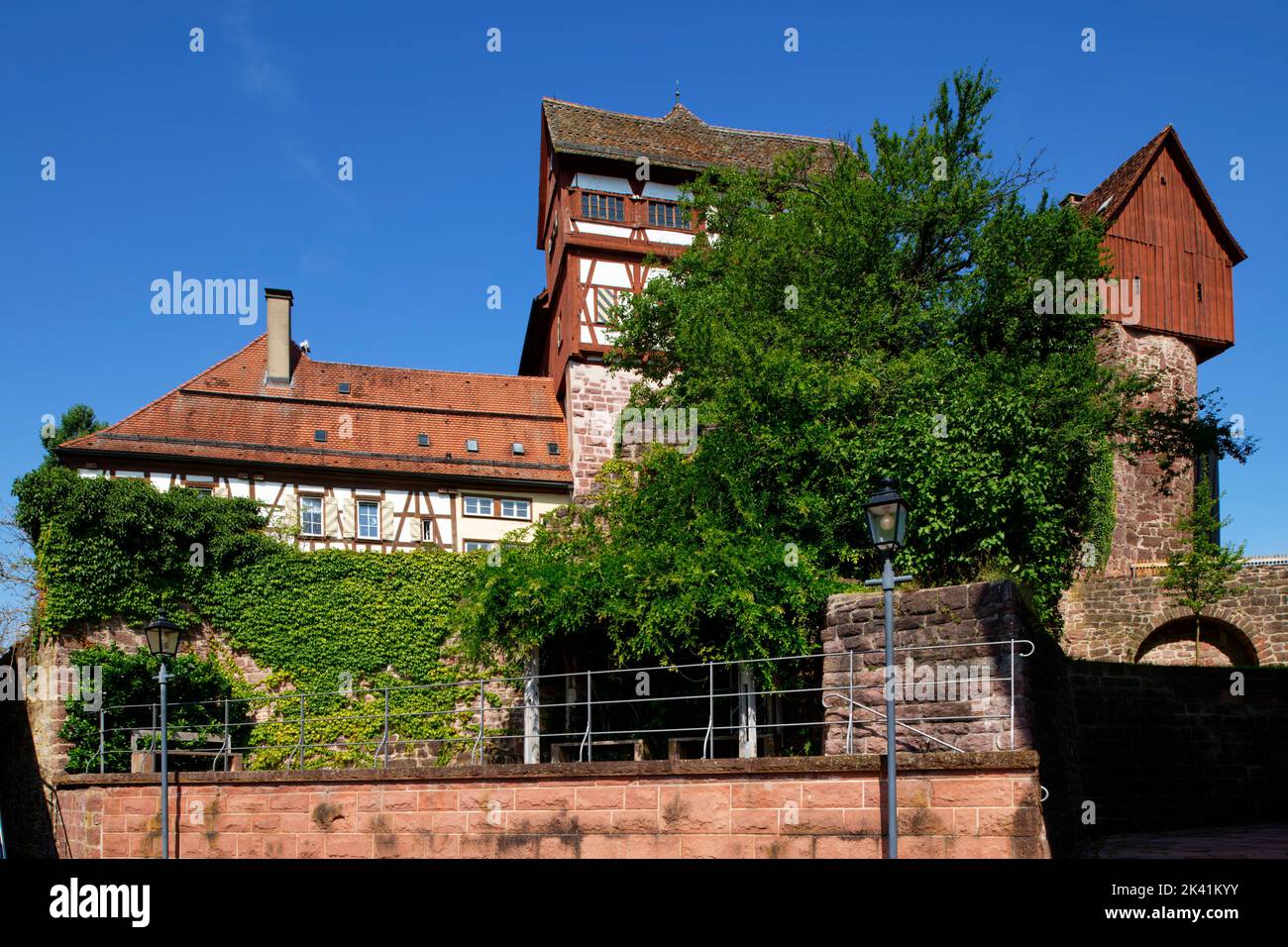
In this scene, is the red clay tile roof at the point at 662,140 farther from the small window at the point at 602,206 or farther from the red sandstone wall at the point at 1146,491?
the red sandstone wall at the point at 1146,491

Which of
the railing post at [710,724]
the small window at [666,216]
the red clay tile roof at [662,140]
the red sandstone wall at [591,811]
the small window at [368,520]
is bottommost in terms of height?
the red sandstone wall at [591,811]

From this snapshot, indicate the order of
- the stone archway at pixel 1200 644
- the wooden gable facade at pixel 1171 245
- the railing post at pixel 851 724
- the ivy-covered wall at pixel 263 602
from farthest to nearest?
the wooden gable facade at pixel 1171 245 → the stone archway at pixel 1200 644 → the ivy-covered wall at pixel 263 602 → the railing post at pixel 851 724

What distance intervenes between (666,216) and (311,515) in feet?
33.3

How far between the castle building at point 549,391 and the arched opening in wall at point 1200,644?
2051 mm

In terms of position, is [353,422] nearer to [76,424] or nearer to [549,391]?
[549,391]

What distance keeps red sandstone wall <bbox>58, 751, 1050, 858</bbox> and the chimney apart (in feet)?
46.4

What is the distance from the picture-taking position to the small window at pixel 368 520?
982 inches

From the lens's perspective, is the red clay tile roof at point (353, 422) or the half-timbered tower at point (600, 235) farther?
the half-timbered tower at point (600, 235)

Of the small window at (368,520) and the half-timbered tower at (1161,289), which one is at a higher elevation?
the half-timbered tower at (1161,289)

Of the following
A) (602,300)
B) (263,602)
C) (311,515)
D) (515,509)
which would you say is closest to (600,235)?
(602,300)

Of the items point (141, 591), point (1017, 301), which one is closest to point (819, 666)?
point (1017, 301)

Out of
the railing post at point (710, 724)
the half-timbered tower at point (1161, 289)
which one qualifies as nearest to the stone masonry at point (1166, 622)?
the half-timbered tower at point (1161, 289)

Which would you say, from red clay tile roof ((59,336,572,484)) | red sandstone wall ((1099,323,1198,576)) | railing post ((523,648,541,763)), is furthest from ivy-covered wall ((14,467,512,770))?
red sandstone wall ((1099,323,1198,576))
